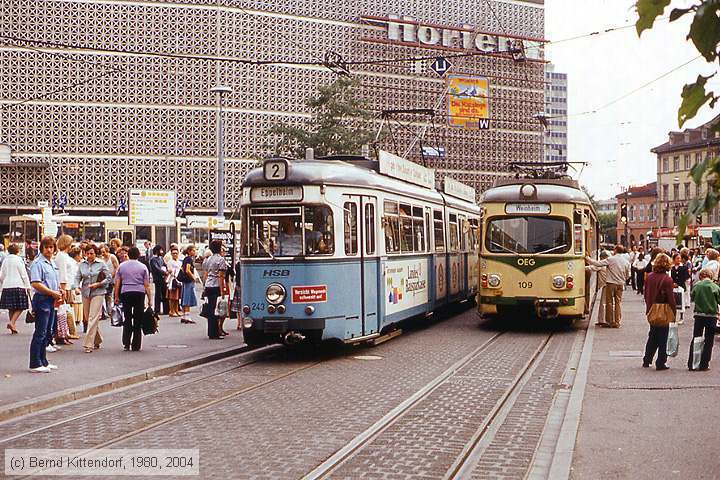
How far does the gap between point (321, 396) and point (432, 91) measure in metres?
58.3

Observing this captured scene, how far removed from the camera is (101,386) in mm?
11578

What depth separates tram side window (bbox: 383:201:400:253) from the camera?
16.1 meters

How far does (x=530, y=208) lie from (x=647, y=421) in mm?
10168

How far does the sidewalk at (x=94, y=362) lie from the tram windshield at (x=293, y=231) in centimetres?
211

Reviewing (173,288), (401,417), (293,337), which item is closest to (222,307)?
(293,337)

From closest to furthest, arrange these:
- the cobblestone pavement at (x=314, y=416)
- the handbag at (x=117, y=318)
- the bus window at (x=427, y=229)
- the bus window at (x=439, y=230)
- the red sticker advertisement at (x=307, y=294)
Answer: the cobblestone pavement at (x=314, y=416) < the red sticker advertisement at (x=307, y=294) < the handbag at (x=117, y=318) < the bus window at (x=427, y=229) < the bus window at (x=439, y=230)

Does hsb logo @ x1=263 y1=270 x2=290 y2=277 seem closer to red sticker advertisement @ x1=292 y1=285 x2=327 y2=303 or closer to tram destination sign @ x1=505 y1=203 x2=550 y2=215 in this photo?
red sticker advertisement @ x1=292 y1=285 x2=327 y2=303

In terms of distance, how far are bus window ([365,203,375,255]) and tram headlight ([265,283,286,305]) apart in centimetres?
178

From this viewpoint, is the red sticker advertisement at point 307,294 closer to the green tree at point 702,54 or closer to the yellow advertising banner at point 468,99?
the green tree at point 702,54

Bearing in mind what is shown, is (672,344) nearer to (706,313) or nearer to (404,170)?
(706,313)

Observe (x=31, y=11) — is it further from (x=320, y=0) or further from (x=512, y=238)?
(x=512, y=238)

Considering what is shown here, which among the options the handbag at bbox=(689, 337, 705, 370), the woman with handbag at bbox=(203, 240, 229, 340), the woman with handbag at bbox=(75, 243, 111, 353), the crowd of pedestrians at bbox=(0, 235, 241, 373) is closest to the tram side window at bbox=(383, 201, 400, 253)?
the crowd of pedestrians at bbox=(0, 235, 241, 373)

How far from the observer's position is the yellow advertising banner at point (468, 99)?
175 ft

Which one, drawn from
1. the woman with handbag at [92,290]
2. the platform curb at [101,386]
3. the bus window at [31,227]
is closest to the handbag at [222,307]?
the platform curb at [101,386]
